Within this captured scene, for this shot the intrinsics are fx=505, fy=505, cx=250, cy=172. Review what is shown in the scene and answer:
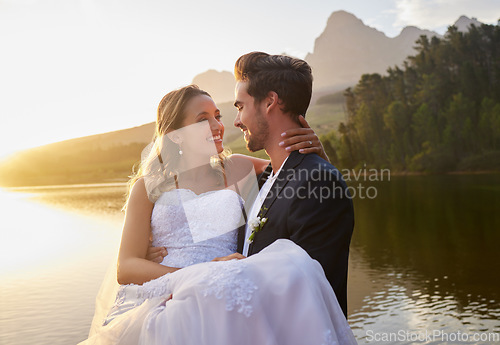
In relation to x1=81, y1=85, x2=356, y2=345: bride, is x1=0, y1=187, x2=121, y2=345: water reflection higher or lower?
lower

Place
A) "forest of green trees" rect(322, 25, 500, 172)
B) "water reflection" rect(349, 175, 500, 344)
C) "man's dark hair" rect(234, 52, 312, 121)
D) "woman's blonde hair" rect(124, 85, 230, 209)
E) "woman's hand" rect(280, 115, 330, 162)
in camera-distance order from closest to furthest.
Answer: "woman's hand" rect(280, 115, 330, 162), "man's dark hair" rect(234, 52, 312, 121), "woman's blonde hair" rect(124, 85, 230, 209), "water reflection" rect(349, 175, 500, 344), "forest of green trees" rect(322, 25, 500, 172)

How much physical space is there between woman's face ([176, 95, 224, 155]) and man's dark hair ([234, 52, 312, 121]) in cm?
61

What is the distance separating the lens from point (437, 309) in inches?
607

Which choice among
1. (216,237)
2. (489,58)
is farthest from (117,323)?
(489,58)

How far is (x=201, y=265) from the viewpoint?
2.54 m

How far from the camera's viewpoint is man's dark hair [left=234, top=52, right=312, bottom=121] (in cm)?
345

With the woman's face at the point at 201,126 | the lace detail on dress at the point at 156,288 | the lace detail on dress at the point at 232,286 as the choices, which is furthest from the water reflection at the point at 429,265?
the lace detail on dress at the point at 232,286

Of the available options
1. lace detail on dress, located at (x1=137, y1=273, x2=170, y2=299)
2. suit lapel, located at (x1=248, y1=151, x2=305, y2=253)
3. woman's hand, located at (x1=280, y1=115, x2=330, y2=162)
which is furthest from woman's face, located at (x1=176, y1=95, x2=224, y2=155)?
lace detail on dress, located at (x1=137, y1=273, x2=170, y2=299)

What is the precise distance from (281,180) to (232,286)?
1.11 m

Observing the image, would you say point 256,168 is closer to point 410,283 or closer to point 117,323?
point 117,323

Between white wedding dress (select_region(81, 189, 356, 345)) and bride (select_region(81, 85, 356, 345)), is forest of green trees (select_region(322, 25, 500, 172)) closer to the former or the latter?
bride (select_region(81, 85, 356, 345))

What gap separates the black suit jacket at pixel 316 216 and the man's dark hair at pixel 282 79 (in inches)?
18.0

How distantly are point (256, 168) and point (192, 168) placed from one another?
0.63 meters

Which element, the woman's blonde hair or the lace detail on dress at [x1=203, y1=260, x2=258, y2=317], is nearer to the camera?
the lace detail on dress at [x1=203, y1=260, x2=258, y2=317]
